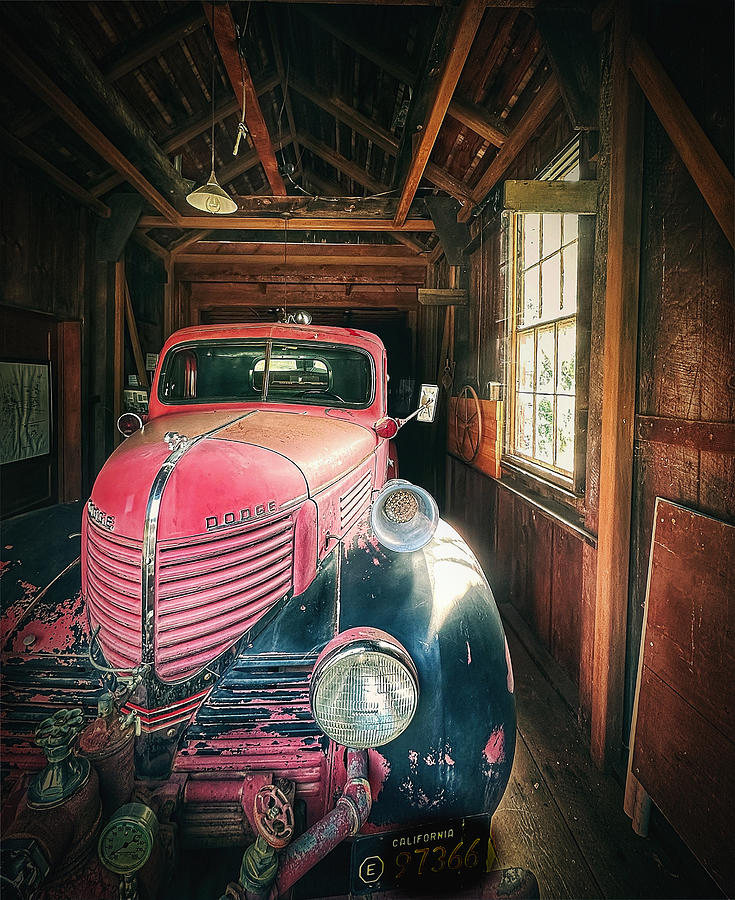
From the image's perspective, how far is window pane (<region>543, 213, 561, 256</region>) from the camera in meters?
3.62

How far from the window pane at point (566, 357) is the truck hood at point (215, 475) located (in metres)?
2.01

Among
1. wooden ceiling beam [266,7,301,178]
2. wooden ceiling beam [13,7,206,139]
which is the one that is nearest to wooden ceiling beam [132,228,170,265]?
wooden ceiling beam [13,7,206,139]

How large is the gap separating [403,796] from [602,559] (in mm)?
1496

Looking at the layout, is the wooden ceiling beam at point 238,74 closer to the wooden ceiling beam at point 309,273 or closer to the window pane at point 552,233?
the window pane at point 552,233

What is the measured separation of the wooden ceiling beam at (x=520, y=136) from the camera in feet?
11.3

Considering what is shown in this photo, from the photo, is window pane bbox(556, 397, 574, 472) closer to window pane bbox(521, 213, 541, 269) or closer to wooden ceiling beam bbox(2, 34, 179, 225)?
window pane bbox(521, 213, 541, 269)

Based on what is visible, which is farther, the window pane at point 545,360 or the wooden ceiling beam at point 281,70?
the wooden ceiling beam at point 281,70

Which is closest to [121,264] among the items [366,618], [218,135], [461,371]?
[218,135]

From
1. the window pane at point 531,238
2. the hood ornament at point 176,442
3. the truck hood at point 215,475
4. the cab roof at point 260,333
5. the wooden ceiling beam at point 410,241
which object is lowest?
the truck hood at point 215,475

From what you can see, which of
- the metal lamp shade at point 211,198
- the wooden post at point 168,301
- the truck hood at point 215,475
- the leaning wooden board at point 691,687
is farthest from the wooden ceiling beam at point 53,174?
the leaning wooden board at point 691,687

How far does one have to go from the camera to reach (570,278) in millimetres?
3443

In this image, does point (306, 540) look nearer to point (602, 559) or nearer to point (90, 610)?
point (90, 610)

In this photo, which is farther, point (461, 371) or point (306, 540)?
point (461, 371)

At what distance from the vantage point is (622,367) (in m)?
2.44
